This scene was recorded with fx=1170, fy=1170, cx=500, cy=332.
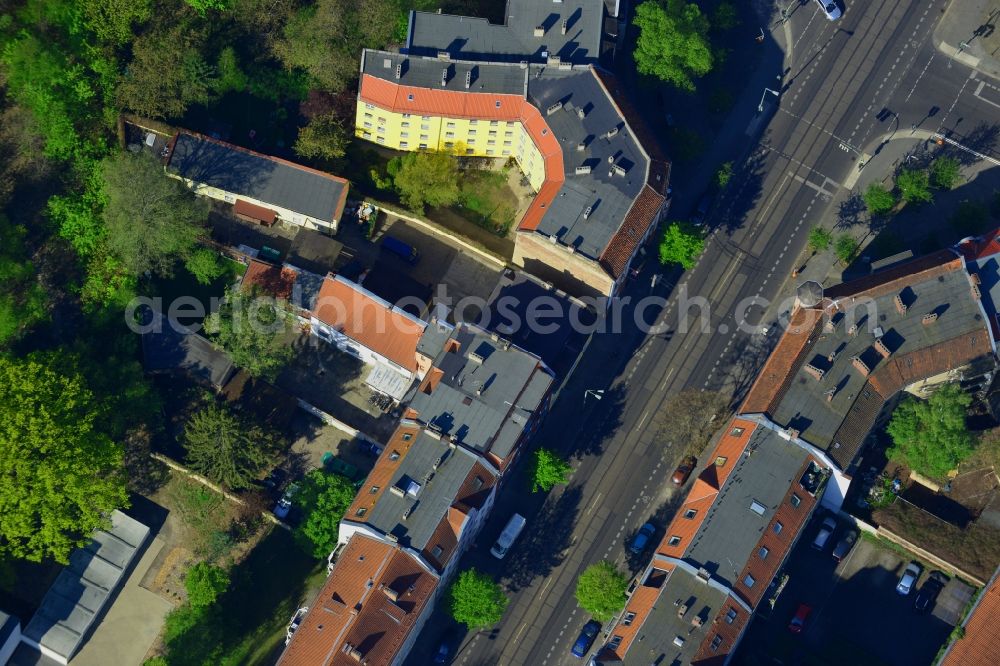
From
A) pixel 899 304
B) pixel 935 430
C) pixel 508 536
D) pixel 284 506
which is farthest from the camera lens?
pixel 508 536

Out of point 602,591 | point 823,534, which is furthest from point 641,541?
point 823,534

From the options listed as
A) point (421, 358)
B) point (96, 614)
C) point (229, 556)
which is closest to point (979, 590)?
point (421, 358)

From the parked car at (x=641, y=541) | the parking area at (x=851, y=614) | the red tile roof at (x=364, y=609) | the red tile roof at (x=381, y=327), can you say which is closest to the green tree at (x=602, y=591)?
the parked car at (x=641, y=541)

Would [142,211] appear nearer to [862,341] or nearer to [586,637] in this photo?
[586,637]

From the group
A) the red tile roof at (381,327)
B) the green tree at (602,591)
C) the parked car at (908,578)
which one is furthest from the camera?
the red tile roof at (381,327)

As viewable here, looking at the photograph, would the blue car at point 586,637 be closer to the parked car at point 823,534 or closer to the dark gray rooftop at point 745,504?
the dark gray rooftop at point 745,504

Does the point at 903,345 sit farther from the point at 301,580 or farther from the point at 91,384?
the point at 91,384
